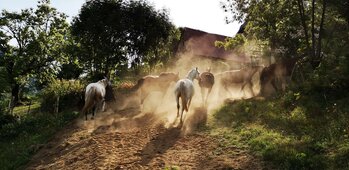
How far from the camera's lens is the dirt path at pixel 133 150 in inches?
538

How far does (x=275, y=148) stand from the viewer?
44.3ft

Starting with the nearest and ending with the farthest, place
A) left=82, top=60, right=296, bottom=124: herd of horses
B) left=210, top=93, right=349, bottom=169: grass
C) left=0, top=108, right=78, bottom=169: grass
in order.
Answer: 1. left=210, top=93, right=349, bottom=169: grass
2. left=0, top=108, right=78, bottom=169: grass
3. left=82, top=60, right=296, bottom=124: herd of horses

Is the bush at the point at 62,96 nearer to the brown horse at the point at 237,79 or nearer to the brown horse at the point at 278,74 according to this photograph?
the brown horse at the point at 237,79

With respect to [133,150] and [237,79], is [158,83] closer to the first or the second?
[237,79]

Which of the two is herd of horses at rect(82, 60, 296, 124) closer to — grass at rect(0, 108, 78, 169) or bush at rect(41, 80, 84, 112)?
grass at rect(0, 108, 78, 169)

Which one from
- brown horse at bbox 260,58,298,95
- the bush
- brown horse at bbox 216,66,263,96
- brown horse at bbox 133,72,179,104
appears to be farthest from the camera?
brown horse at bbox 216,66,263,96

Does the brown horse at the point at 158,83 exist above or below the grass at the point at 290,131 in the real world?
above

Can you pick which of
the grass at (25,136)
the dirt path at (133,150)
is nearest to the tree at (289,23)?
the dirt path at (133,150)

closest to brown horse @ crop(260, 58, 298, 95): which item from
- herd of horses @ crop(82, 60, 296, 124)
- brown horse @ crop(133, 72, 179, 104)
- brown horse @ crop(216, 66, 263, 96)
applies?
herd of horses @ crop(82, 60, 296, 124)

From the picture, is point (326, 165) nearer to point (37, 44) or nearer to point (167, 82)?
point (167, 82)

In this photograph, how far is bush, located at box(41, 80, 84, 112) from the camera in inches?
1062

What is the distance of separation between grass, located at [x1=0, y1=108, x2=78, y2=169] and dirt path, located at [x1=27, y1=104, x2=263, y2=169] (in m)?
0.58

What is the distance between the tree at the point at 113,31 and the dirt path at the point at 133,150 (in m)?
12.8

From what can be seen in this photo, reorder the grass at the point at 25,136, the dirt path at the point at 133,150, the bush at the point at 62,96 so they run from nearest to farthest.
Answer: the dirt path at the point at 133,150, the grass at the point at 25,136, the bush at the point at 62,96
